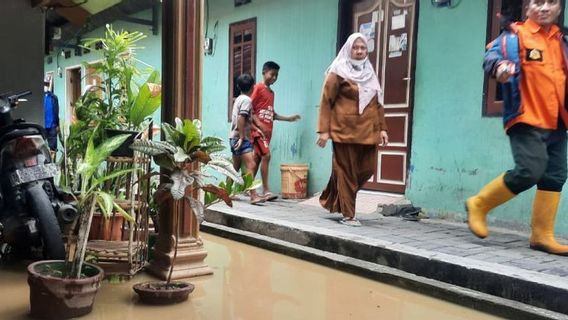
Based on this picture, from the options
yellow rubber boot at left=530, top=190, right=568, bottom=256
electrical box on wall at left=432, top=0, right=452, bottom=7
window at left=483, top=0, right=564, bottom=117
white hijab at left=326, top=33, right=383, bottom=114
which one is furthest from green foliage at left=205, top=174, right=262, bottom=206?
electrical box on wall at left=432, top=0, right=452, bottom=7

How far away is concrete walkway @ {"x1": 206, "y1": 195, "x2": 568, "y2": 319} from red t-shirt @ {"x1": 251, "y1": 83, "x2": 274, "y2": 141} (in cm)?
145

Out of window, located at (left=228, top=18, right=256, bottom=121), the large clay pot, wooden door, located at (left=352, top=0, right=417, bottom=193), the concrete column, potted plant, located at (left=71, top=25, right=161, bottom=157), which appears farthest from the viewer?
window, located at (left=228, top=18, right=256, bottom=121)

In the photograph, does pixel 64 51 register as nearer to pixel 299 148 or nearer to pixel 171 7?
pixel 299 148

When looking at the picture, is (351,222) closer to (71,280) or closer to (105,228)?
(105,228)

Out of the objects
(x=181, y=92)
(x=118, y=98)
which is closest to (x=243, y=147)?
(x=118, y=98)

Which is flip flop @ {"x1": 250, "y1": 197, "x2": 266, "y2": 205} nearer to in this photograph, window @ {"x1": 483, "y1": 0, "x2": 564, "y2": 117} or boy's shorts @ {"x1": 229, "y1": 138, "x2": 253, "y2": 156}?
boy's shorts @ {"x1": 229, "y1": 138, "x2": 253, "y2": 156}

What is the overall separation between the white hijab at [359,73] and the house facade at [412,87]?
0.82 m

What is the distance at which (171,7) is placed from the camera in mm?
3318

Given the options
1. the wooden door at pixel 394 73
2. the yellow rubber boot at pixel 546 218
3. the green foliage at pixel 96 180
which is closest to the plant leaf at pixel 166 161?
the green foliage at pixel 96 180

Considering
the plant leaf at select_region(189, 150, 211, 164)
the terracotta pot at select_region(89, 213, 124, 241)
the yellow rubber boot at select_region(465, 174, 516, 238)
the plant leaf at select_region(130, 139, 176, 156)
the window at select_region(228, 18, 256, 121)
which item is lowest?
the terracotta pot at select_region(89, 213, 124, 241)

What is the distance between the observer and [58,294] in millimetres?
2445

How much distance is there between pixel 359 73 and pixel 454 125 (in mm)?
1091

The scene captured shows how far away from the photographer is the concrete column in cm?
328

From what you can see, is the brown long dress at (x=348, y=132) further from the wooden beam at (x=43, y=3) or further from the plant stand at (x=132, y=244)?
the wooden beam at (x=43, y=3)
